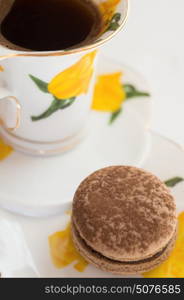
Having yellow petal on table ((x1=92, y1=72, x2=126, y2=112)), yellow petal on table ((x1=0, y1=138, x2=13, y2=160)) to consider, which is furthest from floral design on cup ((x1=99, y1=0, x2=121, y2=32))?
yellow petal on table ((x1=0, y1=138, x2=13, y2=160))

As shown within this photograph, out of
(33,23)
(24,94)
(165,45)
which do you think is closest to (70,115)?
(24,94)

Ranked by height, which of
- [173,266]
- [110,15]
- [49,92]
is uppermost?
[110,15]

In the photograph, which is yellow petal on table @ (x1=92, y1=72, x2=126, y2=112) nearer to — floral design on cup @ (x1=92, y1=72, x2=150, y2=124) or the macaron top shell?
floral design on cup @ (x1=92, y1=72, x2=150, y2=124)

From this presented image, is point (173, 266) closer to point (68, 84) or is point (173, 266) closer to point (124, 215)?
point (124, 215)

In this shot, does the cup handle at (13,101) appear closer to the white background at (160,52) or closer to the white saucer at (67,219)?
the white saucer at (67,219)

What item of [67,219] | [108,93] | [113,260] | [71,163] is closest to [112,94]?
[108,93]

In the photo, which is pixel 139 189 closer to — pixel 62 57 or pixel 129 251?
pixel 129 251
